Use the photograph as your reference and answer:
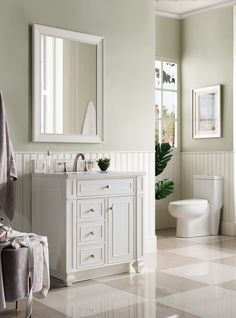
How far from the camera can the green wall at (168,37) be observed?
249 inches

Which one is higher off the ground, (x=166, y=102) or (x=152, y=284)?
(x=166, y=102)

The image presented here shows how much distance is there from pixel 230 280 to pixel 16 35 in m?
2.61

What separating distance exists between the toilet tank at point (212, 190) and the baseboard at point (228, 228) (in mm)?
222

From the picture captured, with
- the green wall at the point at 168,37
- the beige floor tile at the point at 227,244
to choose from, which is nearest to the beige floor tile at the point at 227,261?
the beige floor tile at the point at 227,244

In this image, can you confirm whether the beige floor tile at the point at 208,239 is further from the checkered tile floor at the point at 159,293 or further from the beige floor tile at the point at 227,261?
the beige floor tile at the point at 227,261

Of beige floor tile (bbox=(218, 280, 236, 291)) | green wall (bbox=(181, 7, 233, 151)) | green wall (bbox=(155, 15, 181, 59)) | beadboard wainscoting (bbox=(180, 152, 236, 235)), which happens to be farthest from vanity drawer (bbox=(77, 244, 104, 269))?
green wall (bbox=(155, 15, 181, 59))

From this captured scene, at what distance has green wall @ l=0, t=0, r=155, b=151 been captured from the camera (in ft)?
13.0

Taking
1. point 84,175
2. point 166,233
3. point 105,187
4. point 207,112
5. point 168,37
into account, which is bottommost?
point 166,233

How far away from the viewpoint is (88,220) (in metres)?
3.76

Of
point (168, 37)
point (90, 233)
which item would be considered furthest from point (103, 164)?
point (168, 37)

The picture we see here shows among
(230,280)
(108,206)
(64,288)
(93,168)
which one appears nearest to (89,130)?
(93,168)

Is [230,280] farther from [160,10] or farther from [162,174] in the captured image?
[160,10]

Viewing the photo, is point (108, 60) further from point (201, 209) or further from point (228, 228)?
point (228, 228)

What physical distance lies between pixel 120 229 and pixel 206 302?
3.38 ft
